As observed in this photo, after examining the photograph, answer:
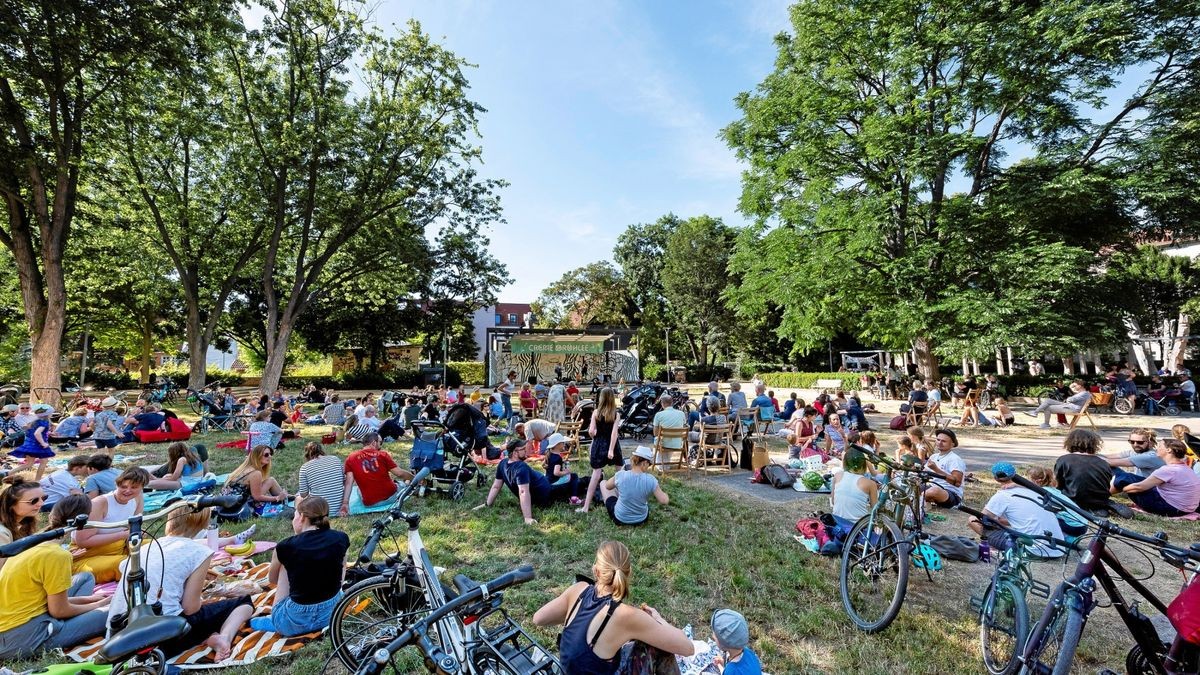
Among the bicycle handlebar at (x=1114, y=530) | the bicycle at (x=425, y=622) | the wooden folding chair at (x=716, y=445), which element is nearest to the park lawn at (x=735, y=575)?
the bicycle at (x=425, y=622)

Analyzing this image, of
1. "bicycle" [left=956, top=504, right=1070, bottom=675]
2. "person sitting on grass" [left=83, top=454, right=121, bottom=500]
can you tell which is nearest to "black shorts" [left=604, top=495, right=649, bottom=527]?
"bicycle" [left=956, top=504, right=1070, bottom=675]

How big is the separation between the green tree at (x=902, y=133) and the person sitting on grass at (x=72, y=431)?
19.6m

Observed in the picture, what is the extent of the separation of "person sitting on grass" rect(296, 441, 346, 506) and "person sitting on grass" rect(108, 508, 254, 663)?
7.83 feet

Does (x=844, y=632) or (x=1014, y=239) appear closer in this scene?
(x=844, y=632)

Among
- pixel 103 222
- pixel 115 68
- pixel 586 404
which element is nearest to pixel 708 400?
pixel 586 404

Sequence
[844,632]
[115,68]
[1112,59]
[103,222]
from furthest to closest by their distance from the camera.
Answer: [103,222] → [1112,59] → [115,68] → [844,632]

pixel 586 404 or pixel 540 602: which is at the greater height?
pixel 586 404

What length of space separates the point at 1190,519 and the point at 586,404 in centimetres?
934

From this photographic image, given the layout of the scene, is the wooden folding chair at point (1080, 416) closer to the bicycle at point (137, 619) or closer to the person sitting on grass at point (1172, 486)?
the person sitting on grass at point (1172, 486)

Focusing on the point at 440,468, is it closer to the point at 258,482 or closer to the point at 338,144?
the point at 258,482

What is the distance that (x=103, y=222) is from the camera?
60.8ft

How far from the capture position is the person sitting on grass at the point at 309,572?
3336 millimetres

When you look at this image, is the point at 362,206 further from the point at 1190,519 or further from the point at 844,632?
the point at 1190,519

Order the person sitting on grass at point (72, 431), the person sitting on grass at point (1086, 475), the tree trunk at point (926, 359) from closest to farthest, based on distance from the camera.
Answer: the person sitting on grass at point (1086, 475) → the person sitting on grass at point (72, 431) → the tree trunk at point (926, 359)
